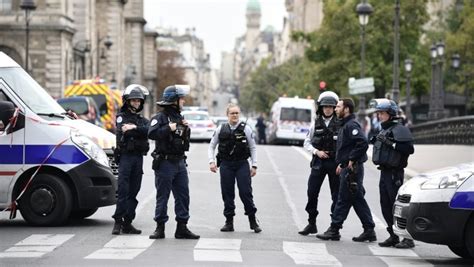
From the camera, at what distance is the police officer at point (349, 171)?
15.4 metres

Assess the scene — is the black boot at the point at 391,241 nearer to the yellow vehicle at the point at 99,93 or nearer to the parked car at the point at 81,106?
the parked car at the point at 81,106

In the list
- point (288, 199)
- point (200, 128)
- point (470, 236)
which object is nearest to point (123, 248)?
point (470, 236)

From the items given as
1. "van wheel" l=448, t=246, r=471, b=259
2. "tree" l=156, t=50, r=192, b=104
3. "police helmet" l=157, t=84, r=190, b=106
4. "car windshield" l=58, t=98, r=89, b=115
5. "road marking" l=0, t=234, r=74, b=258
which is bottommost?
"road marking" l=0, t=234, r=74, b=258

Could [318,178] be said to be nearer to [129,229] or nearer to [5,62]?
[129,229]

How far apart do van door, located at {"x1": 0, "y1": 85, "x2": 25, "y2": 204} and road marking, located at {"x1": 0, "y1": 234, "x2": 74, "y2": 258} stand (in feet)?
4.11

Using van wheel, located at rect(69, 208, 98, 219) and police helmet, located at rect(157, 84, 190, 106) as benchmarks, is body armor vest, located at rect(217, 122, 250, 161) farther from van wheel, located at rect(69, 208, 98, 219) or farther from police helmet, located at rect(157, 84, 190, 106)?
van wheel, located at rect(69, 208, 98, 219)

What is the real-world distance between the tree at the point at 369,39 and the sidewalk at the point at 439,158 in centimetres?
4101

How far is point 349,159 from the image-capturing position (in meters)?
15.4

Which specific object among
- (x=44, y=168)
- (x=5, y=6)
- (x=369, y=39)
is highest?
(x=5, y=6)

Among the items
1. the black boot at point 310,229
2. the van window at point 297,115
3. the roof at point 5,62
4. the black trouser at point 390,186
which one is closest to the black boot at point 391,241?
the black trouser at point 390,186

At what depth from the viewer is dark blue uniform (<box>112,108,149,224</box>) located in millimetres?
15375

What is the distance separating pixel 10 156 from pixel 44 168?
0.48 metres

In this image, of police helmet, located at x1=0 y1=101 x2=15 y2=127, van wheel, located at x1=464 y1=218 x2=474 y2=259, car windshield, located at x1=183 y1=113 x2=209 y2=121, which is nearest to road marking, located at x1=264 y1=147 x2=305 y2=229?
Result: police helmet, located at x1=0 y1=101 x2=15 y2=127

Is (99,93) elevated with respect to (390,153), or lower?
elevated
